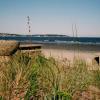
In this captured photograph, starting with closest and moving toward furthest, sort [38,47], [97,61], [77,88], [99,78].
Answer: [77,88]
[99,78]
[38,47]
[97,61]

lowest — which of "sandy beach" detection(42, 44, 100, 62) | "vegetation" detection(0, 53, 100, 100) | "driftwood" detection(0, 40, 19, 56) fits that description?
"sandy beach" detection(42, 44, 100, 62)

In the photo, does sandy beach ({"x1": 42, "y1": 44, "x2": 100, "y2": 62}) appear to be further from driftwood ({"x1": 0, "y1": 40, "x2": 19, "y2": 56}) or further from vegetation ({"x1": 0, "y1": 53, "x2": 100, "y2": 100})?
vegetation ({"x1": 0, "y1": 53, "x2": 100, "y2": 100})

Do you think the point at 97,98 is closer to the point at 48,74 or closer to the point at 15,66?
the point at 48,74

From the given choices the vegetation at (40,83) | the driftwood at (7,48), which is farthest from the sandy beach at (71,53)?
the vegetation at (40,83)

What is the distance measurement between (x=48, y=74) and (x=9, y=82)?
670 millimetres

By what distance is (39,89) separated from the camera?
388cm

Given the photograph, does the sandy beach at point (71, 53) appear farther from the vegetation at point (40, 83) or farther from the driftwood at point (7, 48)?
the vegetation at point (40, 83)

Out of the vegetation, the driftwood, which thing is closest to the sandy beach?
the driftwood

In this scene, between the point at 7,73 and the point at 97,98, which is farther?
the point at 7,73

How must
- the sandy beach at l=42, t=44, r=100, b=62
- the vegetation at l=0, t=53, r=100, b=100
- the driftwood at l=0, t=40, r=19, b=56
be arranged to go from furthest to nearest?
the sandy beach at l=42, t=44, r=100, b=62, the driftwood at l=0, t=40, r=19, b=56, the vegetation at l=0, t=53, r=100, b=100

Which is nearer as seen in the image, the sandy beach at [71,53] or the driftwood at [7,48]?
the driftwood at [7,48]

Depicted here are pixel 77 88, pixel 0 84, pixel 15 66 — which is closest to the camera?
pixel 77 88

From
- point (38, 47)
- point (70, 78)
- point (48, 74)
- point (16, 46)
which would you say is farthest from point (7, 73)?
point (38, 47)

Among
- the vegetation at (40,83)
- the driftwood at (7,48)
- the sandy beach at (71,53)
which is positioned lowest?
the sandy beach at (71,53)
